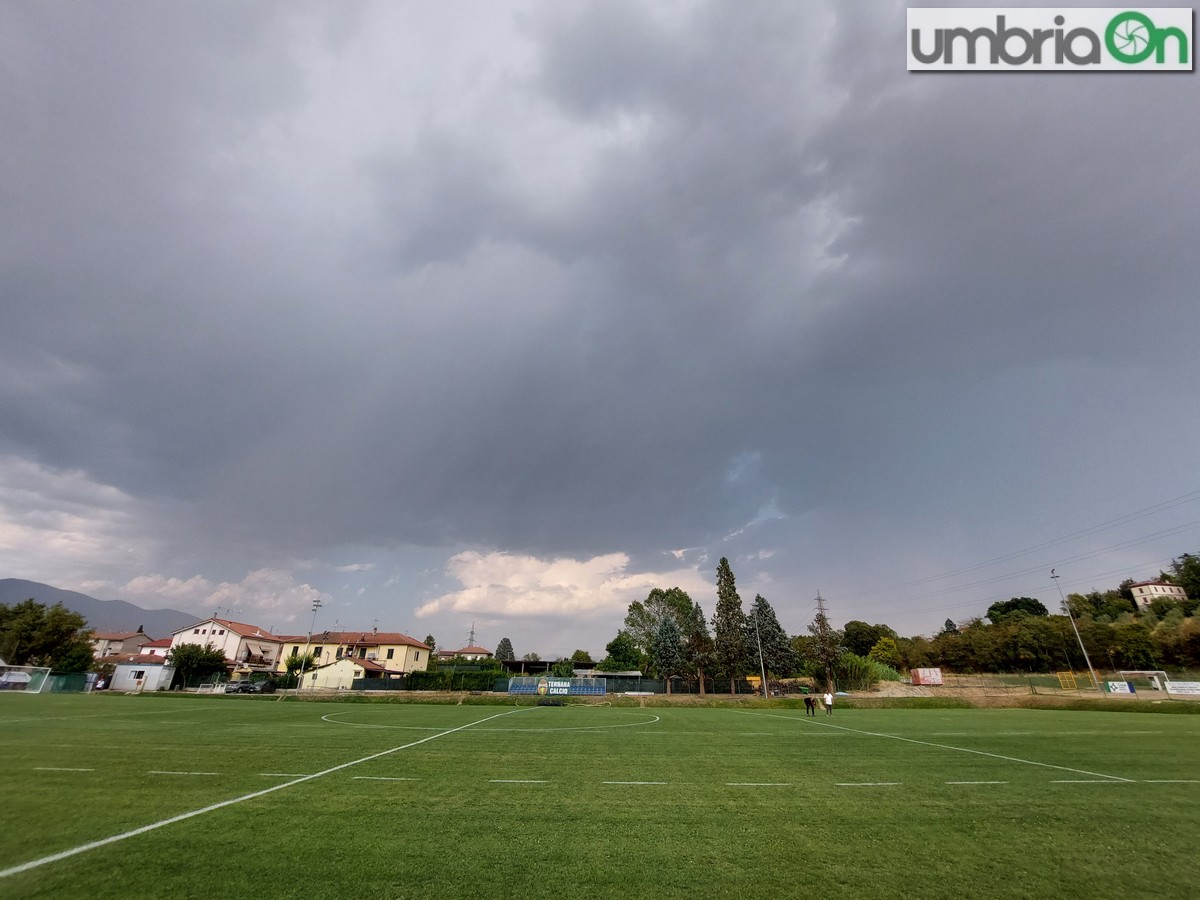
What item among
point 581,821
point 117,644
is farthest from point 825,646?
point 117,644

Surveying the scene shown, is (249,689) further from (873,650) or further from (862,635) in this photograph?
(862,635)

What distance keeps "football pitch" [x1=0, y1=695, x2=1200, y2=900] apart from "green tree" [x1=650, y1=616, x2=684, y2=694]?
58.2 metres

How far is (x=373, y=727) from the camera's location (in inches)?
752

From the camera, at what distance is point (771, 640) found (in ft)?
241

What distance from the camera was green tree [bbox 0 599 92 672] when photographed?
53469 mm

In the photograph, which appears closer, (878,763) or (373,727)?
(878,763)

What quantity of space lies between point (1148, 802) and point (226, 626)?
11105 centimetres

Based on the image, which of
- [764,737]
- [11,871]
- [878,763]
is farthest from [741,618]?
[11,871]

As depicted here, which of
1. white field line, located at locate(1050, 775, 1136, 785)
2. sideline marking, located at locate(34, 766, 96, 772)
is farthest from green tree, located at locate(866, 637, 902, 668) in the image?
sideline marking, located at locate(34, 766, 96, 772)

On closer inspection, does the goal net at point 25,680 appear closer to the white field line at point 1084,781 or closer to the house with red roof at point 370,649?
the house with red roof at point 370,649

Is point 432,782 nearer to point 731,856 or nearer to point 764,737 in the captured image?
point 731,856

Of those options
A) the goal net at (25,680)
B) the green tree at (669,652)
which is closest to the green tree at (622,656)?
the green tree at (669,652)

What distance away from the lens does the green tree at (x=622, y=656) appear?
8241 centimetres

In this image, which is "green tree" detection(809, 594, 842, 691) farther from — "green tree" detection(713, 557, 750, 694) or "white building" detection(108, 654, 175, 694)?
"white building" detection(108, 654, 175, 694)
